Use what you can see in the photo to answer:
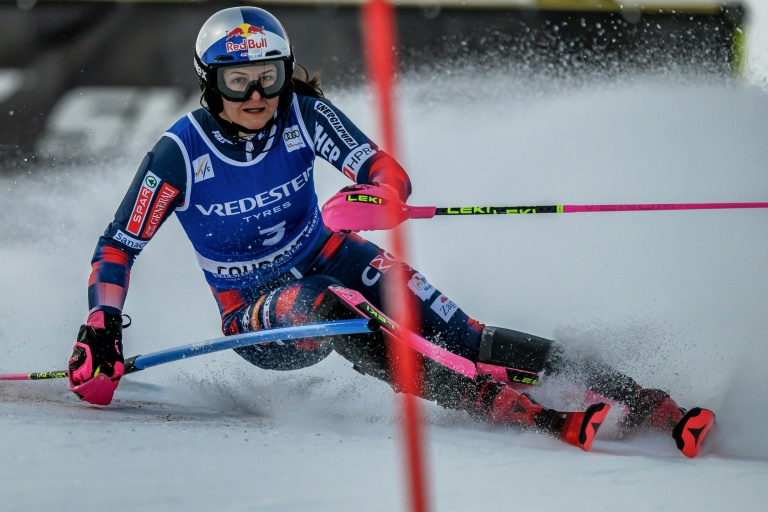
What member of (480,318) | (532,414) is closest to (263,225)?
(532,414)

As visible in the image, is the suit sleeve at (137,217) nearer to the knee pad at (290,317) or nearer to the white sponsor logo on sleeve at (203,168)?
the white sponsor logo on sleeve at (203,168)

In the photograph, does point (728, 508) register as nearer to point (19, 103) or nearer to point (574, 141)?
point (574, 141)

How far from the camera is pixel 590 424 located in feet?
7.25

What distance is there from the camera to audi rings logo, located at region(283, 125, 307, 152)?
277 cm

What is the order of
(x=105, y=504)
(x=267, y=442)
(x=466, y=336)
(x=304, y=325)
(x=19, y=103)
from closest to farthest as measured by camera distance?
(x=105, y=504), (x=267, y=442), (x=304, y=325), (x=466, y=336), (x=19, y=103)

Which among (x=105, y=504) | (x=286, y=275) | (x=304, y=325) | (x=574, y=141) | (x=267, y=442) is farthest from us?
(x=574, y=141)

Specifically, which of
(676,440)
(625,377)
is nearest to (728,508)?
(676,440)

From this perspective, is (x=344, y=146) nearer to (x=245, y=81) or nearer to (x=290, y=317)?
(x=245, y=81)

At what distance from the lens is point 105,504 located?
1728 millimetres

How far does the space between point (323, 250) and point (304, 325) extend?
1.77 feet

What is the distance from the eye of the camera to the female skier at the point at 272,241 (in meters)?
2.46

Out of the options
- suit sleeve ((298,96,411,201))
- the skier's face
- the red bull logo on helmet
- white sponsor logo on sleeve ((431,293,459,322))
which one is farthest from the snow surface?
the red bull logo on helmet

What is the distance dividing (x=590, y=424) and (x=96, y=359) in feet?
4.66

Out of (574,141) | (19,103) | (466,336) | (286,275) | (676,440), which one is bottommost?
(676,440)
